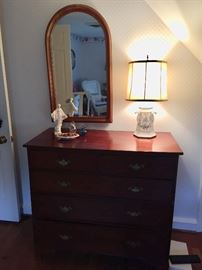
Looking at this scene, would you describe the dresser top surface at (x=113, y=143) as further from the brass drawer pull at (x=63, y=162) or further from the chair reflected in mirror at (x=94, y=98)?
the chair reflected in mirror at (x=94, y=98)

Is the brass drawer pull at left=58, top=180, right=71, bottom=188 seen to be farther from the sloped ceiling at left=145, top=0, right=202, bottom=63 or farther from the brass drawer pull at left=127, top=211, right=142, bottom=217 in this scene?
the sloped ceiling at left=145, top=0, right=202, bottom=63

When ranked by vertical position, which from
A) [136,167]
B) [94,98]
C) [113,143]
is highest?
[94,98]

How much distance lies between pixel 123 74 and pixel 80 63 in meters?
0.35

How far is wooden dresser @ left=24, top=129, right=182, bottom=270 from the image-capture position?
55.0 inches

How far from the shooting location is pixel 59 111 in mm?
1634

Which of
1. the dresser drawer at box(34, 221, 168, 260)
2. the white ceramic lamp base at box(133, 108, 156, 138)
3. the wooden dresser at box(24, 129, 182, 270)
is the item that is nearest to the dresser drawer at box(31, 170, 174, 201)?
the wooden dresser at box(24, 129, 182, 270)

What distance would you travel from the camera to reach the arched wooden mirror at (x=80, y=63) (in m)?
1.69

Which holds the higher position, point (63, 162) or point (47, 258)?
point (63, 162)

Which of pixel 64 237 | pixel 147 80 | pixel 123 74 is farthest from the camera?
pixel 123 74

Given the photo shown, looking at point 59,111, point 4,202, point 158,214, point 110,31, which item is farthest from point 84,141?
point 4,202

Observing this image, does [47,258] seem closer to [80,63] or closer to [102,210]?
Result: [102,210]

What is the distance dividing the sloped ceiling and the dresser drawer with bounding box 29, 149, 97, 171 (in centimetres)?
103

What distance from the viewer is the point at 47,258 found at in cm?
171

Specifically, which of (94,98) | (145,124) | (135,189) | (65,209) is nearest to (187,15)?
(145,124)
